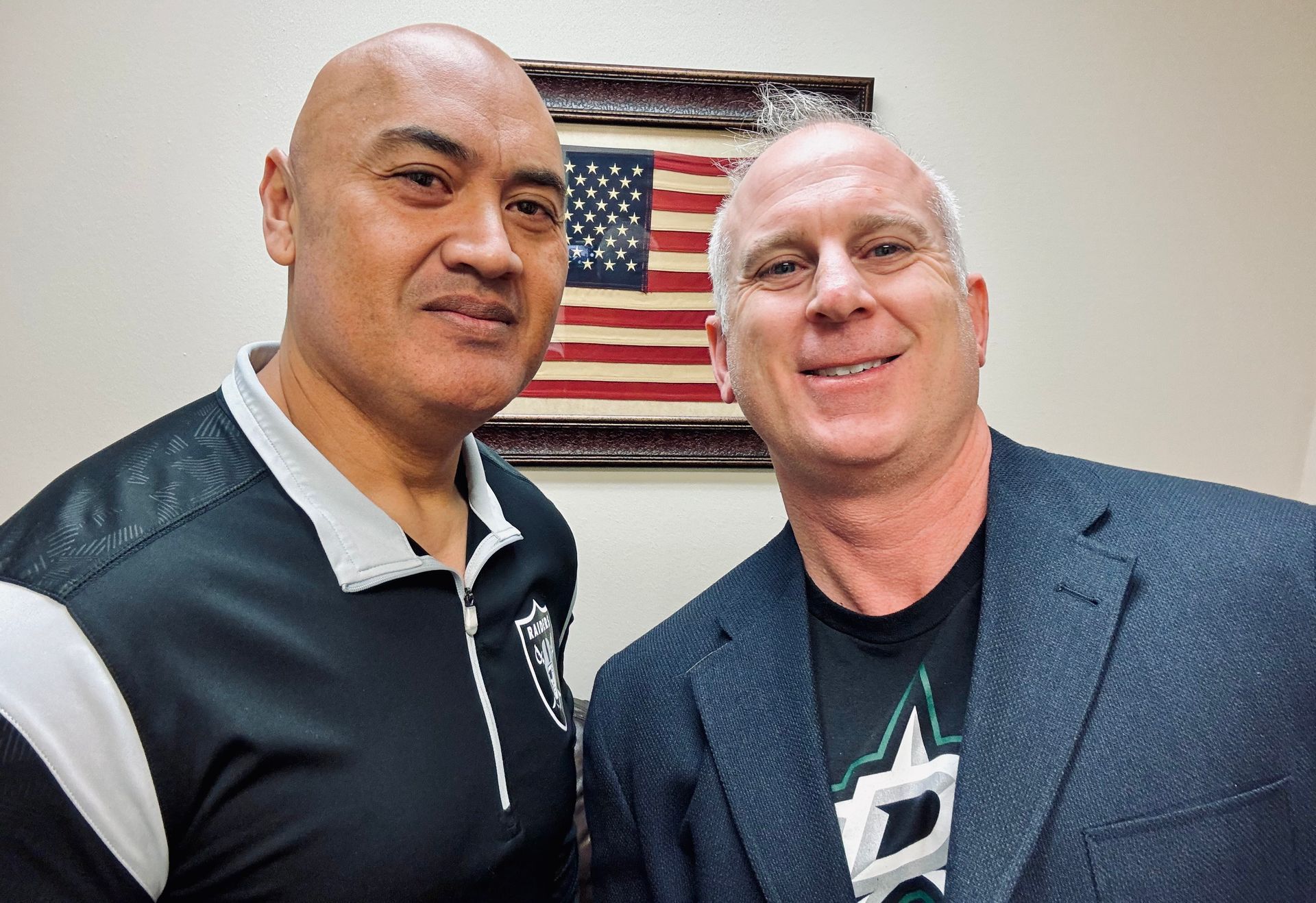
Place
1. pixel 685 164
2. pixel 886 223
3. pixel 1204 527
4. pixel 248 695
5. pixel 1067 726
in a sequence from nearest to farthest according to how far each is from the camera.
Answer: pixel 248 695
pixel 1067 726
pixel 1204 527
pixel 886 223
pixel 685 164

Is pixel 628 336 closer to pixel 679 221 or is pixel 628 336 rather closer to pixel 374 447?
pixel 679 221

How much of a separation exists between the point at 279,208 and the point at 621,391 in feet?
3.55

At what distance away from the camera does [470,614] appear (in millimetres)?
1076

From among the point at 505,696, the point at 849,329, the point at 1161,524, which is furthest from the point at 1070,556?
the point at 505,696

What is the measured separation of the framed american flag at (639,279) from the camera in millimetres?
2021

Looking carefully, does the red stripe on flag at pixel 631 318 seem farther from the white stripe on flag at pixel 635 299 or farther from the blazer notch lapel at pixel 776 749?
the blazer notch lapel at pixel 776 749

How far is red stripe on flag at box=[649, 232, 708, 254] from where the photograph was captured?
2.08m

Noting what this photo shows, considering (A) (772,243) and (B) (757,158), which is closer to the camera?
(A) (772,243)

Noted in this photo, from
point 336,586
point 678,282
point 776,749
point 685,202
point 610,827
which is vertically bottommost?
point 610,827

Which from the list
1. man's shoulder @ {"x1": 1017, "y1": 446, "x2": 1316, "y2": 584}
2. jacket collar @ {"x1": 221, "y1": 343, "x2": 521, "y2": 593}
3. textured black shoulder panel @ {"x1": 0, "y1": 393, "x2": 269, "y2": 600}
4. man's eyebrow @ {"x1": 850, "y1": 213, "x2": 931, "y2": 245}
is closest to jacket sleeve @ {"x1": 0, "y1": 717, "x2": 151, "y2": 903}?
textured black shoulder panel @ {"x1": 0, "y1": 393, "x2": 269, "y2": 600}

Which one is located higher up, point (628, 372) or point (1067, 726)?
point (628, 372)

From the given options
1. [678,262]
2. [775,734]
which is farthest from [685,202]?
[775,734]

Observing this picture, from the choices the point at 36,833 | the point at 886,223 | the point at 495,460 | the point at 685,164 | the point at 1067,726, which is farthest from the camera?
the point at 685,164

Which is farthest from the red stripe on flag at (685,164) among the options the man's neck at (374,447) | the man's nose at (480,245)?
the man's neck at (374,447)
